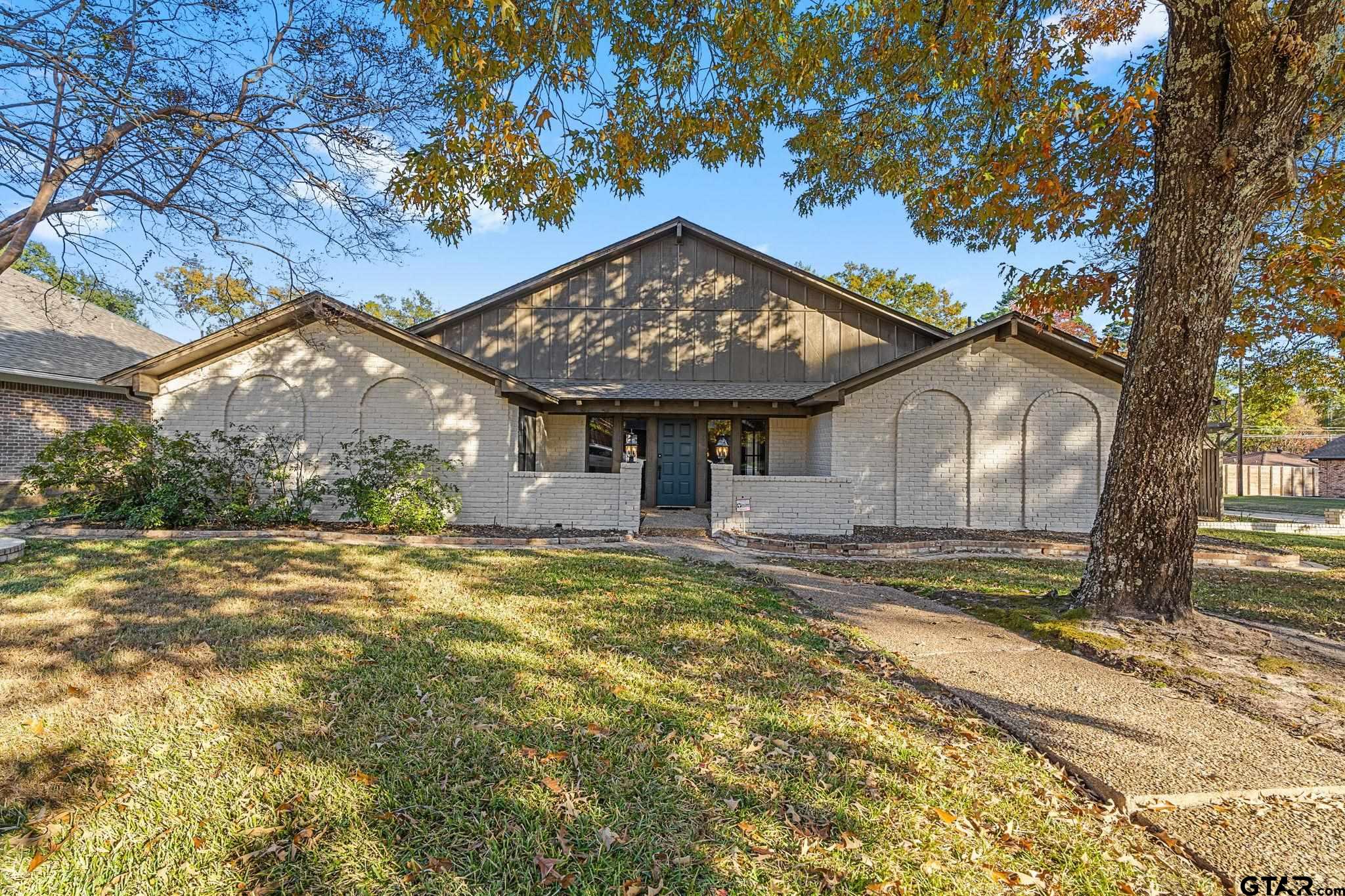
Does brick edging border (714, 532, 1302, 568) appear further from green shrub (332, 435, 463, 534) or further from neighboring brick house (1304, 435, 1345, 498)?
neighboring brick house (1304, 435, 1345, 498)

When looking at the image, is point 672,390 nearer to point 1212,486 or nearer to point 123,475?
point 123,475

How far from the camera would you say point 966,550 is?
9.69m

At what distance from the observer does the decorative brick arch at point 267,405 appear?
37.2 feet

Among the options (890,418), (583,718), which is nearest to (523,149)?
(583,718)

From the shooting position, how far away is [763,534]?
1059 cm

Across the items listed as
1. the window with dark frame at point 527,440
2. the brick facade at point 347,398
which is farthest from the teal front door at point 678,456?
the brick facade at point 347,398

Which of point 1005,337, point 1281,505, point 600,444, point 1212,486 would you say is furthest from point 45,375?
point 1281,505

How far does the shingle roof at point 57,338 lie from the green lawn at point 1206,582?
16.8m

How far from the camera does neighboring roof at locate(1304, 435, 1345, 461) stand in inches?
1192

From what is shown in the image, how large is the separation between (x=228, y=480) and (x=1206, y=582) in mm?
15685

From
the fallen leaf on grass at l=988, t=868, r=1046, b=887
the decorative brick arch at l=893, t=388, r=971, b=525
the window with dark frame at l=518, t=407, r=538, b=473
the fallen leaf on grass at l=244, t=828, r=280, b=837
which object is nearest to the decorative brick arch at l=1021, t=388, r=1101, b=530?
the decorative brick arch at l=893, t=388, r=971, b=525

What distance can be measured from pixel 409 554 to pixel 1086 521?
506 inches

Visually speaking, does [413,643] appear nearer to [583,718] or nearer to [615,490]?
[583,718]

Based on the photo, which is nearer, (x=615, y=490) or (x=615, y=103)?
(x=615, y=103)
